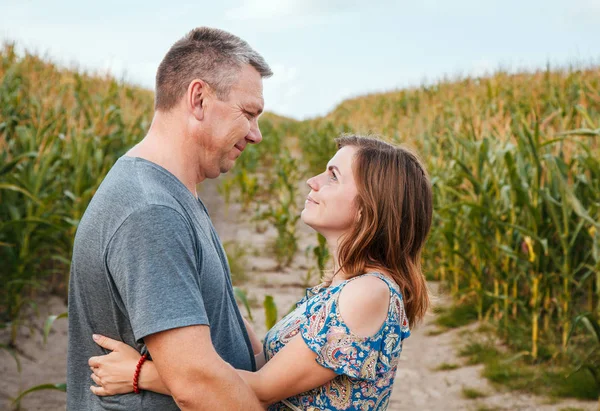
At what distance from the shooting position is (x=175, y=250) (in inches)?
55.6

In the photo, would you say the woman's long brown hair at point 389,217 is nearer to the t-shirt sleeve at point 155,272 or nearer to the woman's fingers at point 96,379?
the t-shirt sleeve at point 155,272

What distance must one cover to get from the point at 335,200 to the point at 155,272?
2.09ft

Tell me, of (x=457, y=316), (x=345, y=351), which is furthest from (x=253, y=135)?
(x=457, y=316)

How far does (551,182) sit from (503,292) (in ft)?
3.83

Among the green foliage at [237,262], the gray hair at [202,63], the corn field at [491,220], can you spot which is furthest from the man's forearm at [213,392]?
the green foliage at [237,262]

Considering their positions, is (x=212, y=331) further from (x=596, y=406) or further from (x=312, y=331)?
(x=596, y=406)

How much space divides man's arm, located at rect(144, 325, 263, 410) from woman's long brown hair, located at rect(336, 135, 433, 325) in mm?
523

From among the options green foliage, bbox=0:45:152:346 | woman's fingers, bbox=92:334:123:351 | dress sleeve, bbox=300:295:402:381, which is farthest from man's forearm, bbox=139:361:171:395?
green foliage, bbox=0:45:152:346

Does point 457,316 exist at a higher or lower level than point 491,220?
lower

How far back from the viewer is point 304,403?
174 cm

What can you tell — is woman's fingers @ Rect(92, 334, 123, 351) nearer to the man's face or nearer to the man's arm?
the man's arm

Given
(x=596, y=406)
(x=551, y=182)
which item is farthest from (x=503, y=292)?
(x=596, y=406)

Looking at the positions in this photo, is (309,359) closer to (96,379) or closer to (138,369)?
(138,369)

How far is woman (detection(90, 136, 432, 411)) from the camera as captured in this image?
1593 millimetres
